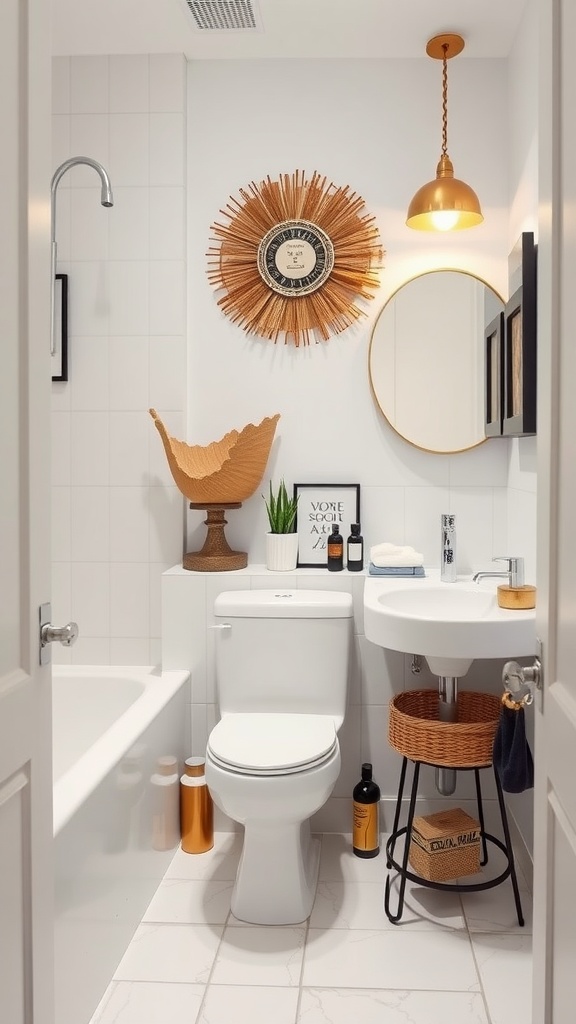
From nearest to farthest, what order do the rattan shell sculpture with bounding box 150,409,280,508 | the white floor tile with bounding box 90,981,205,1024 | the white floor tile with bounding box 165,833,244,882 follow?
1. the white floor tile with bounding box 90,981,205,1024
2. the white floor tile with bounding box 165,833,244,882
3. the rattan shell sculpture with bounding box 150,409,280,508

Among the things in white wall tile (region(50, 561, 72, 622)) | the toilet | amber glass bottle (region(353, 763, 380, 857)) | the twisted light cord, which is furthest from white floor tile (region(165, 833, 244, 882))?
the twisted light cord

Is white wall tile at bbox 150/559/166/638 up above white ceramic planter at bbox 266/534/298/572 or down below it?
below

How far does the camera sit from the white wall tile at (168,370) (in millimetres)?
2713

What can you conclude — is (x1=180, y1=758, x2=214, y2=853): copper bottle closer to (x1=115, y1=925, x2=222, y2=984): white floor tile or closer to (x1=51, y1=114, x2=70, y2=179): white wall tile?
(x1=115, y1=925, x2=222, y2=984): white floor tile

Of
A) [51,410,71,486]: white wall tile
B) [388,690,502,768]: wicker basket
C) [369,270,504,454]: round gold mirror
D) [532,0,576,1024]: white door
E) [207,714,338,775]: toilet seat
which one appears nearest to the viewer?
[532,0,576,1024]: white door

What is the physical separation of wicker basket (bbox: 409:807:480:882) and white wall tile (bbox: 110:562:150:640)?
1121mm

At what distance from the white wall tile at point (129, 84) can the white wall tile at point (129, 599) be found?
4.96ft

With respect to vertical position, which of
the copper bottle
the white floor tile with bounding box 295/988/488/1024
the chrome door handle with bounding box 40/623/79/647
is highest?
the chrome door handle with bounding box 40/623/79/647

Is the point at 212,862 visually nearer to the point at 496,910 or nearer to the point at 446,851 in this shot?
the point at 446,851

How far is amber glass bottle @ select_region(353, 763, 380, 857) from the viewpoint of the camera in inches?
96.2

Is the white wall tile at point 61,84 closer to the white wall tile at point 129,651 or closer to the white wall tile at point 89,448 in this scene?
the white wall tile at point 89,448

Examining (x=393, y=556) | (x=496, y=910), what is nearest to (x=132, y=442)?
(x=393, y=556)

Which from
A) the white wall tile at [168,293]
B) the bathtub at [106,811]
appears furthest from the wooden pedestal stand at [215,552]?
the white wall tile at [168,293]

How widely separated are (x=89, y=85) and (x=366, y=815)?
8.17 ft
